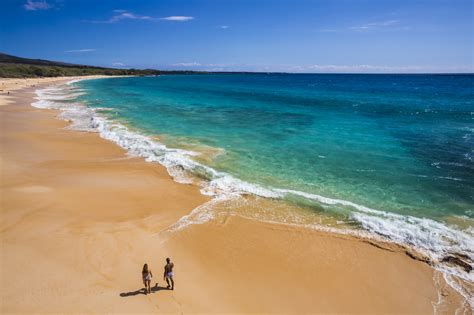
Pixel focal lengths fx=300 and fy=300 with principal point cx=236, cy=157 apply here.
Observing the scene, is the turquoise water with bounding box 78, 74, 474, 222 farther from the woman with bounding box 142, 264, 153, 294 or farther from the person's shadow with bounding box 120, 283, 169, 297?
the woman with bounding box 142, 264, 153, 294

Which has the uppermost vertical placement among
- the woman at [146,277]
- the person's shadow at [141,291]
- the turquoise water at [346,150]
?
the turquoise water at [346,150]

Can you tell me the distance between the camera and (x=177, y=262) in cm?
982

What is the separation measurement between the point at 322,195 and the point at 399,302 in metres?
6.66

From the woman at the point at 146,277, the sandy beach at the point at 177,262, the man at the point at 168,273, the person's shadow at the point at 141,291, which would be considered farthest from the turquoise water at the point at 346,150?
the woman at the point at 146,277

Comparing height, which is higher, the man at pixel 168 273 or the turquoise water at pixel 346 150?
the turquoise water at pixel 346 150

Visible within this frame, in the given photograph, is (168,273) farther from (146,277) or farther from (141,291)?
(141,291)

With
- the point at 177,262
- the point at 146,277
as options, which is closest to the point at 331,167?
the point at 177,262

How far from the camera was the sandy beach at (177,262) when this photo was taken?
8.22 metres

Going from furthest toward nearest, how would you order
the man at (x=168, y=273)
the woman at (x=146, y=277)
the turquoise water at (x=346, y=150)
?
1. the turquoise water at (x=346, y=150)
2. the man at (x=168, y=273)
3. the woman at (x=146, y=277)

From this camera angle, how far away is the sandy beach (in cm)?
822

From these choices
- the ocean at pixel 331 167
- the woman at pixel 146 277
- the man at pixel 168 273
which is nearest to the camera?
the woman at pixel 146 277

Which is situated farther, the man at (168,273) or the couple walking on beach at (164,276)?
the man at (168,273)

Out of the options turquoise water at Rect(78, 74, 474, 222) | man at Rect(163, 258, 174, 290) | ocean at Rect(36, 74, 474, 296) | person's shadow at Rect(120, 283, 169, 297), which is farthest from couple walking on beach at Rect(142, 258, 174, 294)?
turquoise water at Rect(78, 74, 474, 222)

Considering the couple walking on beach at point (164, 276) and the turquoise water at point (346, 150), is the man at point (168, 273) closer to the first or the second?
the couple walking on beach at point (164, 276)
